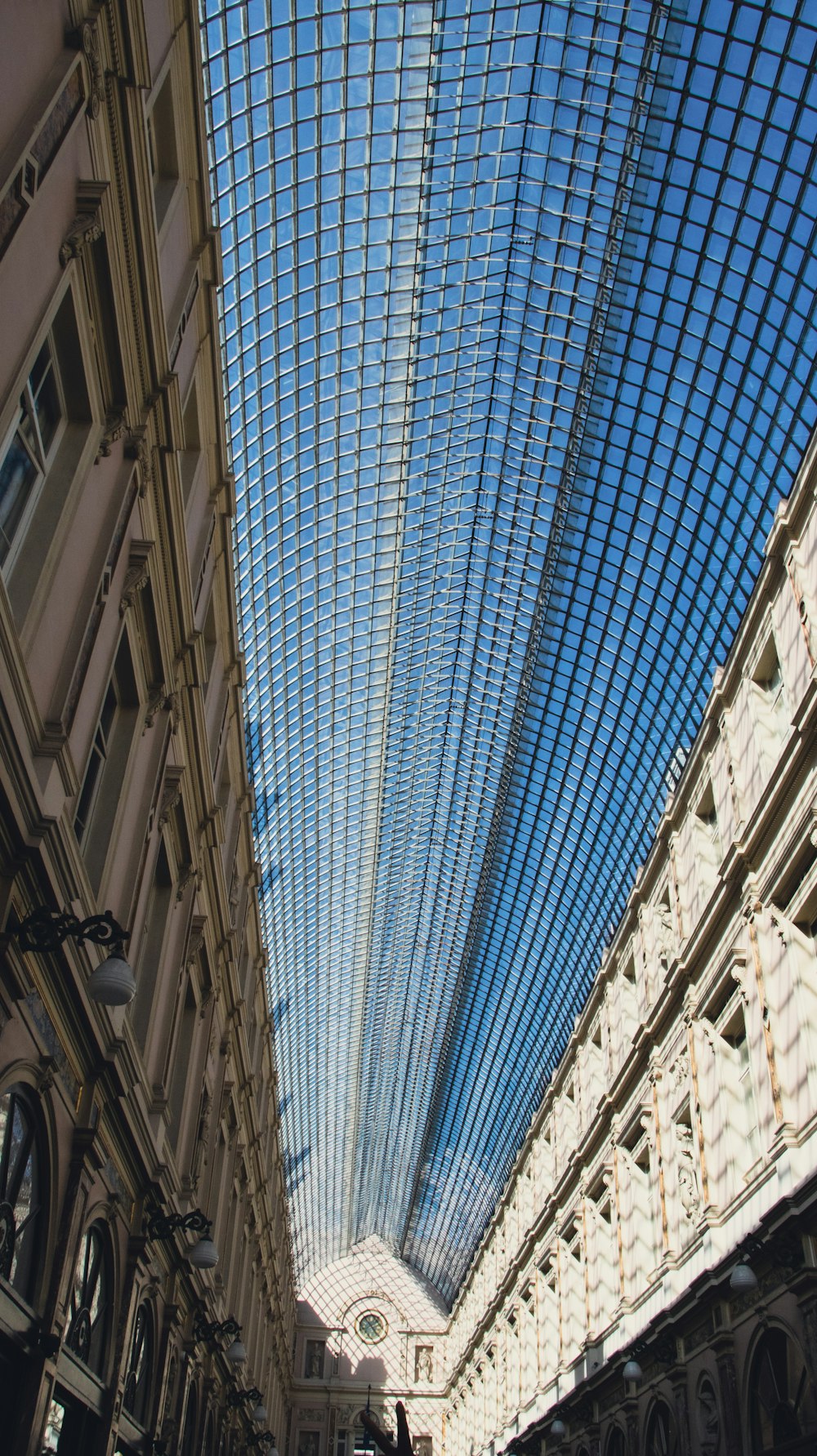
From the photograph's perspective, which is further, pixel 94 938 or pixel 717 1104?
pixel 717 1104

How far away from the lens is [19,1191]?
42.7 feet

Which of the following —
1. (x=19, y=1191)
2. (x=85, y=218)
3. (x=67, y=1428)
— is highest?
(x=85, y=218)

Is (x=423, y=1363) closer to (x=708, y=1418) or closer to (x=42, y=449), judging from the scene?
(x=708, y=1418)

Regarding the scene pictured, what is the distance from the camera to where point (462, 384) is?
40156 millimetres

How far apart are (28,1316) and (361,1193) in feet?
339

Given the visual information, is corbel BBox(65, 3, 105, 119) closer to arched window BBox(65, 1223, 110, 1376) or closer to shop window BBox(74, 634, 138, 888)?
shop window BBox(74, 634, 138, 888)

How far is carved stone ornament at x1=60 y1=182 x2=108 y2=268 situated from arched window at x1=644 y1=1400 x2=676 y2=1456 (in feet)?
89.6

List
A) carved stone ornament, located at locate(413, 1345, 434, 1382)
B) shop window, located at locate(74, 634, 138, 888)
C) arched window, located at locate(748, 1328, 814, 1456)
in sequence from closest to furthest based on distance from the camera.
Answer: shop window, located at locate(74, 634, 138, 888) < arched window, located at locate(748, 1328, 814, 1456) < carved stone ornament, located at locate(413, 1345, 434, 1382)

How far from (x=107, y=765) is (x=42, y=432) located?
5461mm

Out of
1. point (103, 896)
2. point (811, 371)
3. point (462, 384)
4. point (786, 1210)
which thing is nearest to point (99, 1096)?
point (103, 896)

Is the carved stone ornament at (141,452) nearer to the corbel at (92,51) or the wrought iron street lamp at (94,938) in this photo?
the corbel at (92,51)

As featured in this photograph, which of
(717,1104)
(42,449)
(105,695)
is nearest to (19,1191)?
(105,695)

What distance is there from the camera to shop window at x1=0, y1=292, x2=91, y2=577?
12.5 metres

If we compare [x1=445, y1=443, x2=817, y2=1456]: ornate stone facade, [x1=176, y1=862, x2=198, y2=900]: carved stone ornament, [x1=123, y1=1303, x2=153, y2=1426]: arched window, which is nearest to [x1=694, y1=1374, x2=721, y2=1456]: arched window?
[x1=445, y1=443, x2=817, y2=1456]: ornate stone facade
